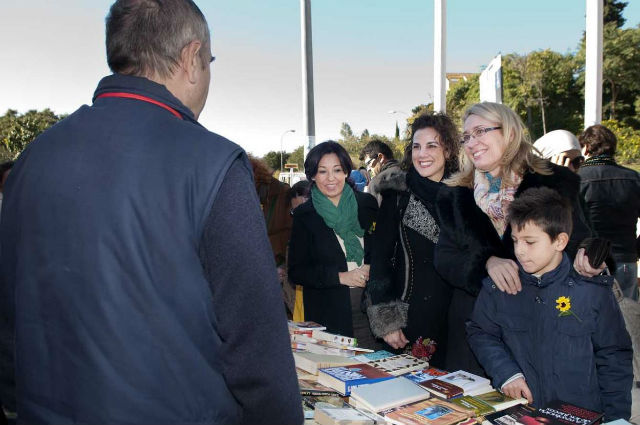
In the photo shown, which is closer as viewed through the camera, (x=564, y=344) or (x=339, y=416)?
(x=339, y=416)

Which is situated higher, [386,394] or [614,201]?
[614,201]

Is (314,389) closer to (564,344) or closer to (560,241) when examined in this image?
(564,344)

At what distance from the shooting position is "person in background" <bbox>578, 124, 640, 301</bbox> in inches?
160

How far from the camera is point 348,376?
196 cm

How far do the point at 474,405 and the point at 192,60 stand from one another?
1.50 m

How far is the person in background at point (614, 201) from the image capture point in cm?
406

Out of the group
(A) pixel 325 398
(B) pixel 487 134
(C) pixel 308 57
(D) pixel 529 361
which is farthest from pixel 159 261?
(C) pixel 308 57

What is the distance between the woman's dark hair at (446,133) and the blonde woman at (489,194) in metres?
0.39

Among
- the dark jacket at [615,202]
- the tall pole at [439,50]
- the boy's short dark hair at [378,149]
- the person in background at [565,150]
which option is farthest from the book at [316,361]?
the tall pole at [439,50]

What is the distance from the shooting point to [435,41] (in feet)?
31.5

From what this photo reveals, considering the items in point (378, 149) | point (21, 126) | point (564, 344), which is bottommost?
point (564, 344)

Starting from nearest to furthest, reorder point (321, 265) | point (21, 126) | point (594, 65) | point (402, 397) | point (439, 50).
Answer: point (402, 397) → point (321, 265) → point (594, 65) → point (439, 50) → point (21, 126)

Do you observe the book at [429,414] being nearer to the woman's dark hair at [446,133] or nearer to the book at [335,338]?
the book at [335,338]

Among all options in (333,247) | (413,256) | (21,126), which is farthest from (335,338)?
(21,126)
